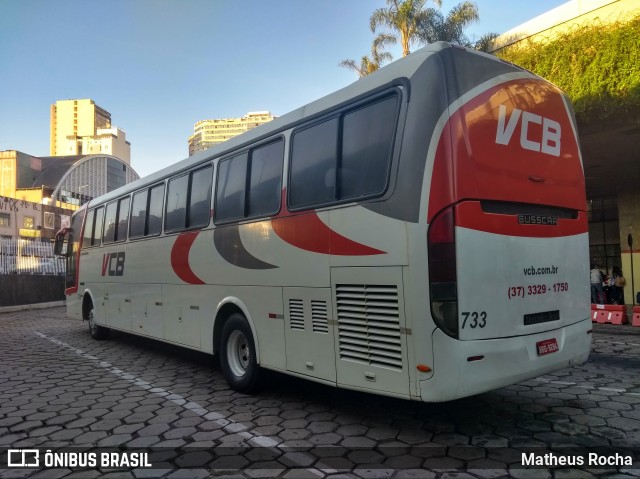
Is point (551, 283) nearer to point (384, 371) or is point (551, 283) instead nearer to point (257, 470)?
point (384, 371)

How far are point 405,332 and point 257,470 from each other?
1604 millimetres

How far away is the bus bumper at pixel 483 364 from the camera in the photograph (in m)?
3.81

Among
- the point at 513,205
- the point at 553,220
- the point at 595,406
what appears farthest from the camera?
the point at 595,406

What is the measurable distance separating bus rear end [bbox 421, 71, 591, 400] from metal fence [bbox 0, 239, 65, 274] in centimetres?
2309

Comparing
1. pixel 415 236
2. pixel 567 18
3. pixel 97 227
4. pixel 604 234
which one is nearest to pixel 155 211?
pixel 97 227

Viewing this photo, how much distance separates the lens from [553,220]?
15.4 ft

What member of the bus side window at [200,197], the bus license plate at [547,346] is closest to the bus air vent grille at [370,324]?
the bus license plate at [547,346]

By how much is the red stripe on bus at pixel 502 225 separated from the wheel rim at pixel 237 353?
3.51 meters

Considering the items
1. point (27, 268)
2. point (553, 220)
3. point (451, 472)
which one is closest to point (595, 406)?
point (553, 220)

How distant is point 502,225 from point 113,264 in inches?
328

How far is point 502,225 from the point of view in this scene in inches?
165

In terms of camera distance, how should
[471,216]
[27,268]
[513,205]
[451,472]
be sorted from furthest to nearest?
[27,268] → [513,205] → [471,216] → [451,472]

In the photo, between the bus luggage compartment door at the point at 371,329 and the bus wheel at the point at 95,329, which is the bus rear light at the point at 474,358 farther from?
the bus wheel at the point at 95,329

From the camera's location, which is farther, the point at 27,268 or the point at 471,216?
the point at 27,268
